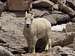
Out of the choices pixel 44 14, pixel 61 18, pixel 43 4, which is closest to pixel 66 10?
pixel 61 18

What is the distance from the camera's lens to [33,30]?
901 cm

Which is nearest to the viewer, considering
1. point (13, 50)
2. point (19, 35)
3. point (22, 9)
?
point (13, 50)

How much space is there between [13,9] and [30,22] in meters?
5.69

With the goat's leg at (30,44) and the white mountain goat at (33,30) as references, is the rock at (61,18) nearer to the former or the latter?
the white mountain goat at (33,30)

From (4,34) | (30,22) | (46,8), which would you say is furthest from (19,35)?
(46,8)

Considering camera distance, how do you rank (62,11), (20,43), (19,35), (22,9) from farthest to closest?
(62,11), (22,9), (19,35), (20,43)

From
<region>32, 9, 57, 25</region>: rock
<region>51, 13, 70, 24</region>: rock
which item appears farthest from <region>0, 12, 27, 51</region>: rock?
<region>51, 13, 70, 24</region>: rock

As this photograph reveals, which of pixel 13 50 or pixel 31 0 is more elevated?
pixel 31 0

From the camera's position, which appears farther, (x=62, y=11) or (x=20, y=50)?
(x=62, y=11)

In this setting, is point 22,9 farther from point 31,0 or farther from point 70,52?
point 70,52

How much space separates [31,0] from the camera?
14578mm

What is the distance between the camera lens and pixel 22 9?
562 inches

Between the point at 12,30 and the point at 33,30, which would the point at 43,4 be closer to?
the point at 12,30

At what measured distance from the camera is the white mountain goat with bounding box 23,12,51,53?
8.87 m
